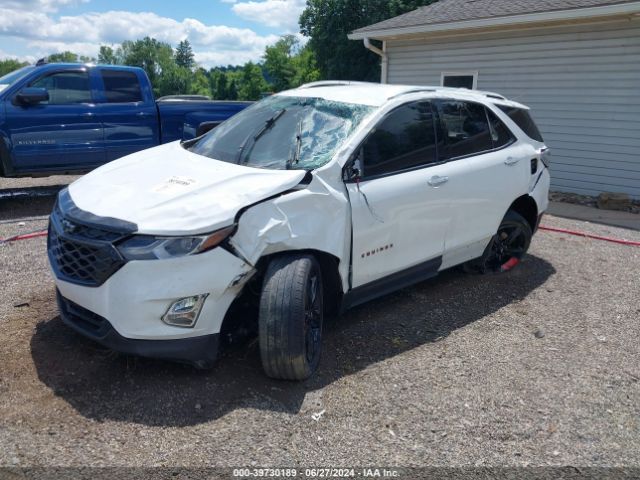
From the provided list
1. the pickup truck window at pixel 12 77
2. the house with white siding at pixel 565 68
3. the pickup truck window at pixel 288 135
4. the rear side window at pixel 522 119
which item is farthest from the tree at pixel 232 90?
the pickup truck window at pixel 288 135

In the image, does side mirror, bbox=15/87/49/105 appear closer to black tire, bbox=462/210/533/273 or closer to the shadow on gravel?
the shadow on gravel

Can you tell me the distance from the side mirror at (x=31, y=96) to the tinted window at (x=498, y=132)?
19.0 feet

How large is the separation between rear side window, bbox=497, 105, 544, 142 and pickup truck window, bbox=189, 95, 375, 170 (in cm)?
194

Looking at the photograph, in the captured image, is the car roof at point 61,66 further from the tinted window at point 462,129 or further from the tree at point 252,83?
the tree at point 252,83

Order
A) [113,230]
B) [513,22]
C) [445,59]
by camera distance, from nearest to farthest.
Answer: [113,230] → [513,22] → [445,59]

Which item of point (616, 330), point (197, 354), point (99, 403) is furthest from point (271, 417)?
point (616, 330)

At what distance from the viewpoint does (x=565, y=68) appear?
31.9 ft

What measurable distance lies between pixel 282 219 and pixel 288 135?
0.94 meters

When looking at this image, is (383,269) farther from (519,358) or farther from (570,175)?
(570,175)

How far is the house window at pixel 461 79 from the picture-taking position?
1119cm

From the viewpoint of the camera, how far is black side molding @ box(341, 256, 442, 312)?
3680 mm

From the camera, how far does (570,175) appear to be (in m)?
9.95

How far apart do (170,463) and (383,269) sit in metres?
1.92

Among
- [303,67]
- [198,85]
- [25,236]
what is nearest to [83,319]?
[25,236]
